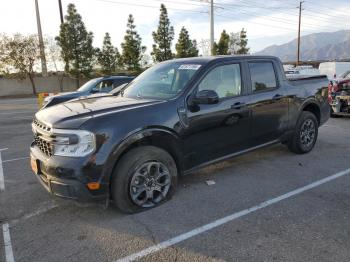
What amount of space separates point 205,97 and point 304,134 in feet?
9.15

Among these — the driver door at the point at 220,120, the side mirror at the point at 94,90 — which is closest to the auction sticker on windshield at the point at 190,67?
the driver door at the point at 220,120

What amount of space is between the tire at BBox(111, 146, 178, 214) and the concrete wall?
1275 inches

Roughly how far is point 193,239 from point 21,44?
33070 millimetres

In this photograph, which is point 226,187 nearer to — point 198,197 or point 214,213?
point 198,197

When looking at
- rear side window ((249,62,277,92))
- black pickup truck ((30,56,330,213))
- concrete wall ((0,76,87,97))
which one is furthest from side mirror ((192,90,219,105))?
concrete wall ((0,76,87,97))

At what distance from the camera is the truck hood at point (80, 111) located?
337 centimetres

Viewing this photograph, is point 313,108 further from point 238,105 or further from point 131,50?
point 131,50

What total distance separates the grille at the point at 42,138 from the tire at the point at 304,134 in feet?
13.4

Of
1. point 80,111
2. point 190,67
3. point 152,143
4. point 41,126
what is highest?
point 190,67

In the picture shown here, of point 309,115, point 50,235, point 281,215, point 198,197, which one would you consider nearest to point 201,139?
point 198,197

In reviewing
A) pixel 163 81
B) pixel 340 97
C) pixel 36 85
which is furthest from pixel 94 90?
pixel 36 85

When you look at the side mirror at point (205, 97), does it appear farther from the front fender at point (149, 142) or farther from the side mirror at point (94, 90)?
the side mirror at point (94, 90)

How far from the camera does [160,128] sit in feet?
12.2

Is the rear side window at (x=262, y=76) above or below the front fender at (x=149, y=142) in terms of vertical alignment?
above
